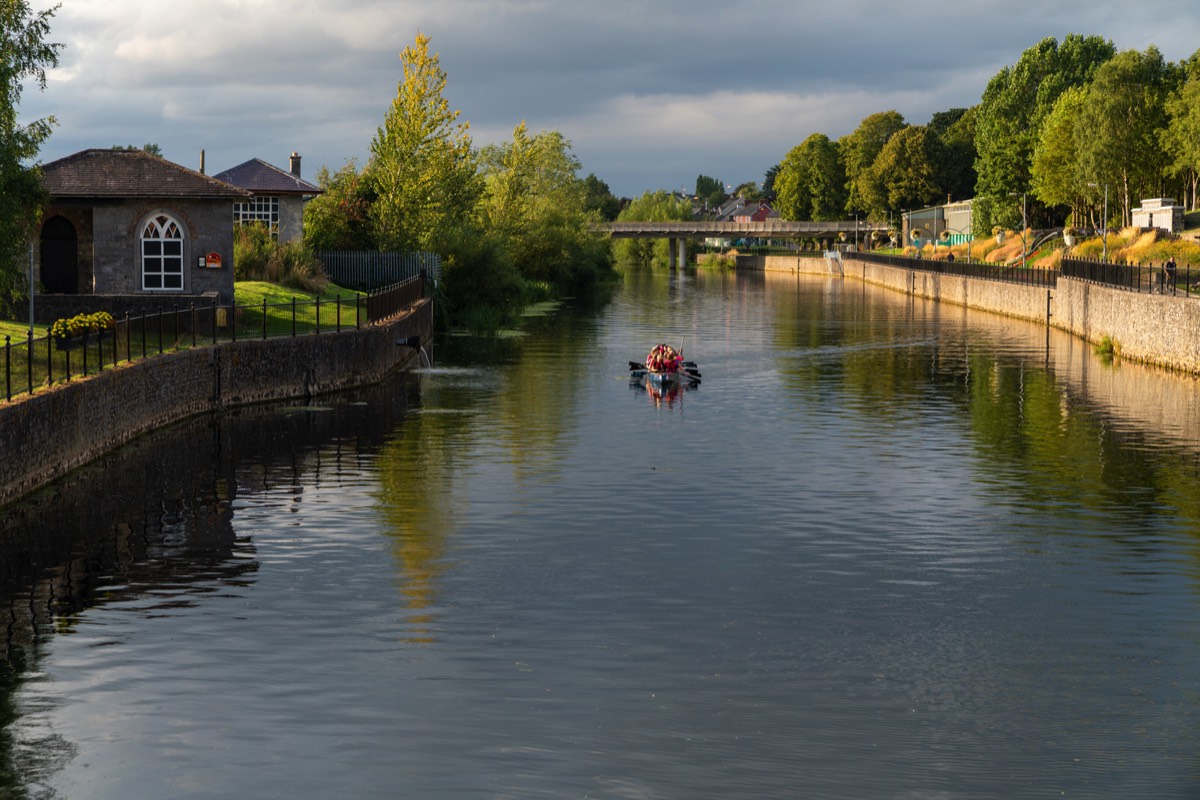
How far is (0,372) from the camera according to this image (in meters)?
30.8

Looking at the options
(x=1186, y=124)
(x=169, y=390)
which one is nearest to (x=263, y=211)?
(x=169, y=390)

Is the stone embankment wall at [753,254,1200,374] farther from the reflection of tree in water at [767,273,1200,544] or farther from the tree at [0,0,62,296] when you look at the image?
the tree at [0,0,62,296]

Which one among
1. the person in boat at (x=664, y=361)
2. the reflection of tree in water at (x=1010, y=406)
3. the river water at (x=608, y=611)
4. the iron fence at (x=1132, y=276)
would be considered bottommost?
the river water at (x=608, y=611)

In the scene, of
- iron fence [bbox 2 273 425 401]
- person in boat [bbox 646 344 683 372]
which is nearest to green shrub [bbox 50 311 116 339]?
iron fence [bbox 2 273 425 401]

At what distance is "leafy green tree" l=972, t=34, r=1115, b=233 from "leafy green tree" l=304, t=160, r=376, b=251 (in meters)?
86.5

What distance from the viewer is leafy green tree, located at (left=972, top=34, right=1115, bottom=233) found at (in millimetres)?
154750

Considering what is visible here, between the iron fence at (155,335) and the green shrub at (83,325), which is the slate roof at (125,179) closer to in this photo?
the iron fence at (155,335)

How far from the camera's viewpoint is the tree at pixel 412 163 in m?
84.4

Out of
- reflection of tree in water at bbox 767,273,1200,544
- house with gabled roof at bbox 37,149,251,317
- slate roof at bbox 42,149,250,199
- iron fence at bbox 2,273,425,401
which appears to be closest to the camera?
iron fence at bbox 2,273,425,401

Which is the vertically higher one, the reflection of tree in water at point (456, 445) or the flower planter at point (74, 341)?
the flower planter at point (74, 341)

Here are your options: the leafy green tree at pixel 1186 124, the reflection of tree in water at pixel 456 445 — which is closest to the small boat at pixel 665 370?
the reflection of tree in water at pixel 456 445

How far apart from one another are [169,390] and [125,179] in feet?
56.6

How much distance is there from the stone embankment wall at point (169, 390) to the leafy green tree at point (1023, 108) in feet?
349

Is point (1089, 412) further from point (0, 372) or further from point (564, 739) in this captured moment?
point (564, 739)
